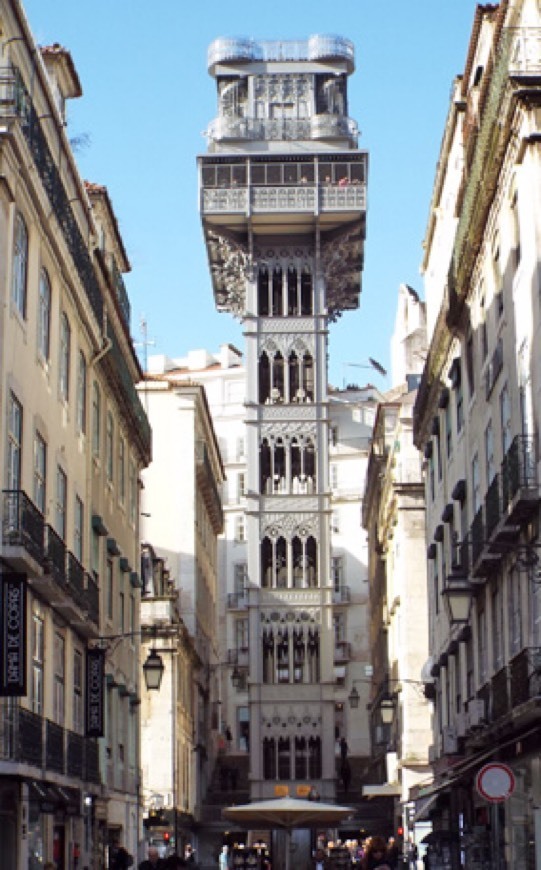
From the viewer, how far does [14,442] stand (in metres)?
24.3

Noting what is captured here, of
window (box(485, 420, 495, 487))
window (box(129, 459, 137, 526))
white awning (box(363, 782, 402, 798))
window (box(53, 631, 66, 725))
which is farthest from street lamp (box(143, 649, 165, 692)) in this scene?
white awning (box(363, 782, 402, 798))

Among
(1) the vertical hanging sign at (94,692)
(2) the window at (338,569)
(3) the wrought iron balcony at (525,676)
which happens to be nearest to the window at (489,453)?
(3) the wrought iron balcony at (525,676)

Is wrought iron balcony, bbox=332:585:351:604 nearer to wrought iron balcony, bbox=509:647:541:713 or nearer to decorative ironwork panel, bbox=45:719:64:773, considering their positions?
decorative ironwork panel, bbox=45:719:64:773

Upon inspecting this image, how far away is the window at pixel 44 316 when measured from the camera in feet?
88.2

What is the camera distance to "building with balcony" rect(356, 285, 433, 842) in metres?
48.8

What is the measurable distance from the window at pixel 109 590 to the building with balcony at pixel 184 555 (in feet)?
53.1

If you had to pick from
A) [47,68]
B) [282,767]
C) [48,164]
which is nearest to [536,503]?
[48,164]

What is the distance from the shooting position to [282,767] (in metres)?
70.0

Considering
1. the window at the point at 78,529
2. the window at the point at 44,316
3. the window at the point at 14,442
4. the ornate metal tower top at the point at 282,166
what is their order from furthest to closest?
1. the ornate metal tower top at the point at 282,166
2. the window at the point at 78,529
3. the window at the point at 44,316
4. the window at the point at 14,442

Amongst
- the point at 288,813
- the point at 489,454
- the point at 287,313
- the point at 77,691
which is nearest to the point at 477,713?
the point at 489,454

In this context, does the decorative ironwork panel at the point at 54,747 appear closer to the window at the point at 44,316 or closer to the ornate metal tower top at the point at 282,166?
the window at the point at 44,316

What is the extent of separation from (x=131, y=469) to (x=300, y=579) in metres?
30.7

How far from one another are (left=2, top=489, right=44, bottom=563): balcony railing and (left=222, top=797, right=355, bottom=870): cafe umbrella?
945cm

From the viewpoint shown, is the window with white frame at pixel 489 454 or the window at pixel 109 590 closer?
the window with white frame at pixel 489 454
